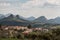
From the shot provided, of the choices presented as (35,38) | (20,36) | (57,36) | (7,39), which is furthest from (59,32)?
(7,39)

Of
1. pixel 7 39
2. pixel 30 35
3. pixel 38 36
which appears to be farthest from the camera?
pixel 30 35

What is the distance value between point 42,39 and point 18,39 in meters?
3.16

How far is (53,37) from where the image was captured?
76.6 feet

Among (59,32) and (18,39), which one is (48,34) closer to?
(59,32)

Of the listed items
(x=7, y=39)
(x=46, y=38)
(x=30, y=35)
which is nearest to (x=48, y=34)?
(x=46, y=38)

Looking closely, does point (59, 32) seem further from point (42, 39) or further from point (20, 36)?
point (20, 36)

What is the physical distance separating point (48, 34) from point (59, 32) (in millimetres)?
1842

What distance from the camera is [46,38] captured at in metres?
23.4

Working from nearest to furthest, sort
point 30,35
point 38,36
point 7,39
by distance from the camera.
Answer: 1. point 7,39
2. point 38,36
3. point 30,35

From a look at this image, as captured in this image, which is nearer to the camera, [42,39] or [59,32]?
[42,39]

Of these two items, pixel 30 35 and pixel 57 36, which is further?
pixel 30 35

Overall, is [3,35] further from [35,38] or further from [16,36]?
[35,38]

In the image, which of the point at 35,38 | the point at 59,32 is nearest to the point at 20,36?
the point at 35,38

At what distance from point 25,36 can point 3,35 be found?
3.27 meters
